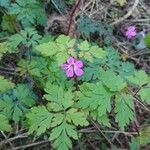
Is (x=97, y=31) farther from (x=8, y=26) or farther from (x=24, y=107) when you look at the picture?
(x=24, y=107)

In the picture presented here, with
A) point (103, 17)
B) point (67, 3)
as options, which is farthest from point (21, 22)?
point (103, 17)

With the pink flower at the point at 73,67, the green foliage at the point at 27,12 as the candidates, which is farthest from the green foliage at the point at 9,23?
the pink flower at the point at 73,67

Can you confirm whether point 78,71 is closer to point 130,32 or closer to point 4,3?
point 4,3

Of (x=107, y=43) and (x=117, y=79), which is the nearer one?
(x=117, y=79)

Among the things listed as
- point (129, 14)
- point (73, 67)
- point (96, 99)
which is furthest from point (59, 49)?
point (129, 14)

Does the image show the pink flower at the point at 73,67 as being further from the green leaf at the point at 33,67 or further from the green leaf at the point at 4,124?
the green leaf at the point at 4,124

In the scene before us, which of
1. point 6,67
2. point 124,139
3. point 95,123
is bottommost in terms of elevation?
point 124,139

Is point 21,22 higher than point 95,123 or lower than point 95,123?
higher
